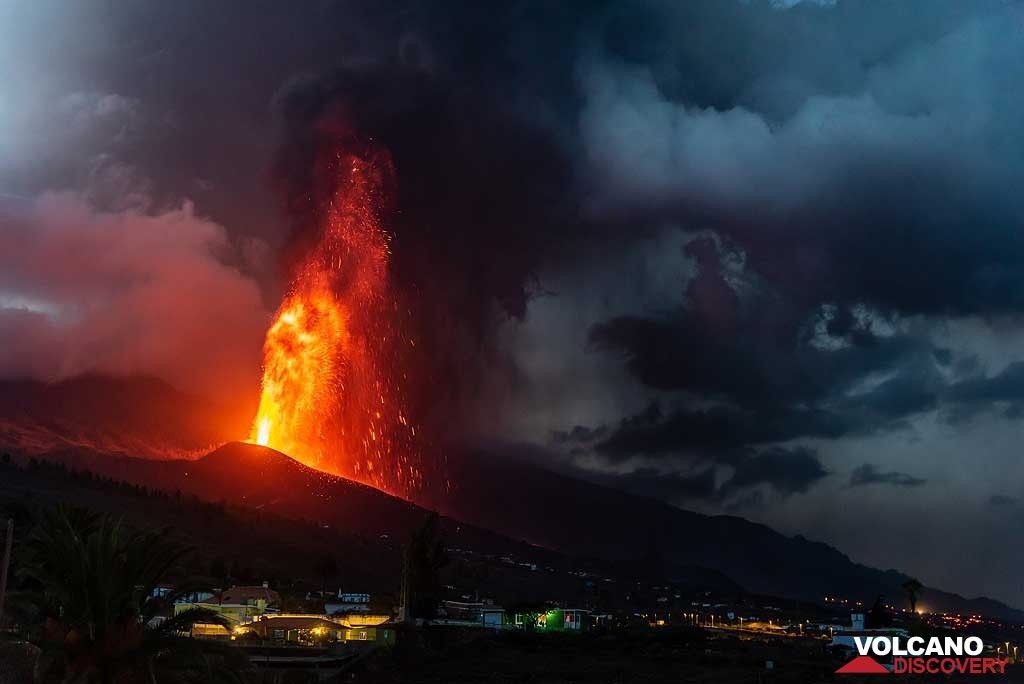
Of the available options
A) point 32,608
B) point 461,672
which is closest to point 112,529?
point 32,608

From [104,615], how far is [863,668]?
65279 mm

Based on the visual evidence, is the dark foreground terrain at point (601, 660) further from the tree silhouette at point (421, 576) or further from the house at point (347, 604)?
the house at point (347, 604)

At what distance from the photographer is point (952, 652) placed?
3115 inches

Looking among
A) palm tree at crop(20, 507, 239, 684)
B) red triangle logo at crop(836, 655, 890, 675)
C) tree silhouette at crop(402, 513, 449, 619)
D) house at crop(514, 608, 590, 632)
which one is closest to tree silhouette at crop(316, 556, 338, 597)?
tree silhouette at crop(402, 513, 449, 619)

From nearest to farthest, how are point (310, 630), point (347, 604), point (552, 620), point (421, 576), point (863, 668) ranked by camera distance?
1. point (863, 668)
2. point (310, 630)
3. point (421, 576)
4. point (347, 604)
5. point (552, 620)

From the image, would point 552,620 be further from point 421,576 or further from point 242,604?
point 242,604

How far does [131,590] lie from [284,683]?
37.9 m

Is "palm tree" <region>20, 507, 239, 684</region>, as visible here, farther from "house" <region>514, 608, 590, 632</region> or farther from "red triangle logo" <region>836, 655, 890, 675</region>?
"house" <region>514, 608, 590, 632</region>

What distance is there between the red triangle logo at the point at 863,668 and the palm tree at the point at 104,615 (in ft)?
200

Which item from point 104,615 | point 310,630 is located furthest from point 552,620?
point 104,615

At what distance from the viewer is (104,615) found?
118 feet

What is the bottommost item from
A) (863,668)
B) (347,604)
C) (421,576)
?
(863,668)

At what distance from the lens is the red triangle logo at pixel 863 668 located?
272 ft

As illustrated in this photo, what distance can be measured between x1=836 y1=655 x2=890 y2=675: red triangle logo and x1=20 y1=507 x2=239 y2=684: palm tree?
200 feet
